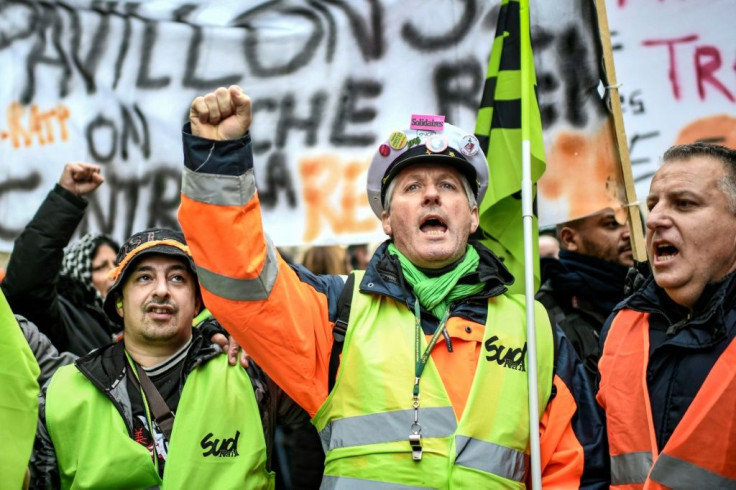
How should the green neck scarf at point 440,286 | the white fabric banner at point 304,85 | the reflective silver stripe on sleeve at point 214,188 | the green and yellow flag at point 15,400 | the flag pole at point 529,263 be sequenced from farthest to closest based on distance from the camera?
the white fabric banner at point 304,85 < the green neck scarf at point 440,286 < the flag pole at point 529,263 < the reflective silver stripe on sleeve at point 214,188 < the green and yellow flag at point 15,400

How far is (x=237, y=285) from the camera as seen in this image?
10.4 feet

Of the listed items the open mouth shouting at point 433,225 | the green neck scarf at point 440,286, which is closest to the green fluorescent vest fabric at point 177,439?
the green neck scarf at point 440,286

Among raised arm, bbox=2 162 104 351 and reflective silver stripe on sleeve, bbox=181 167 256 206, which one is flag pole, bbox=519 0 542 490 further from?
raised arm, bbox=2 162 104 351

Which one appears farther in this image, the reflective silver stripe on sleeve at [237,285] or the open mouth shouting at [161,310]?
the open mouth shouting at [161,310]

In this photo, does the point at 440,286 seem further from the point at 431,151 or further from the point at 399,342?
the point at 431,151

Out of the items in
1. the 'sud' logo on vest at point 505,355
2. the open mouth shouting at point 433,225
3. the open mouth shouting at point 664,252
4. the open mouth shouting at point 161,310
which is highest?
the open mouth shouting at point 433,225

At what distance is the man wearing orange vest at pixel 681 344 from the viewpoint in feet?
9.64

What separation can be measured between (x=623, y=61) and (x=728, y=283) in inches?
67.0

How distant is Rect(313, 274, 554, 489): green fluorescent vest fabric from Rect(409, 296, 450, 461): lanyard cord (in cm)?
2

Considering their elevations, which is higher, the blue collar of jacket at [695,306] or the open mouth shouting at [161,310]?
the open mouth shouting at [161,310]

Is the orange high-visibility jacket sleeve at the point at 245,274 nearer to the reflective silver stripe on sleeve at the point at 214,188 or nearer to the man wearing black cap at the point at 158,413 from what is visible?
the reflective silver stripe on sleeve at the point at 214,188

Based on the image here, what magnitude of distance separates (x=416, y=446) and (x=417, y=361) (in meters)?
0.29

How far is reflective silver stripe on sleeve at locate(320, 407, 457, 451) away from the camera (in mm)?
3199

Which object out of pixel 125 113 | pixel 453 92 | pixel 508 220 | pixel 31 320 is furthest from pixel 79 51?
pixel 508 220
